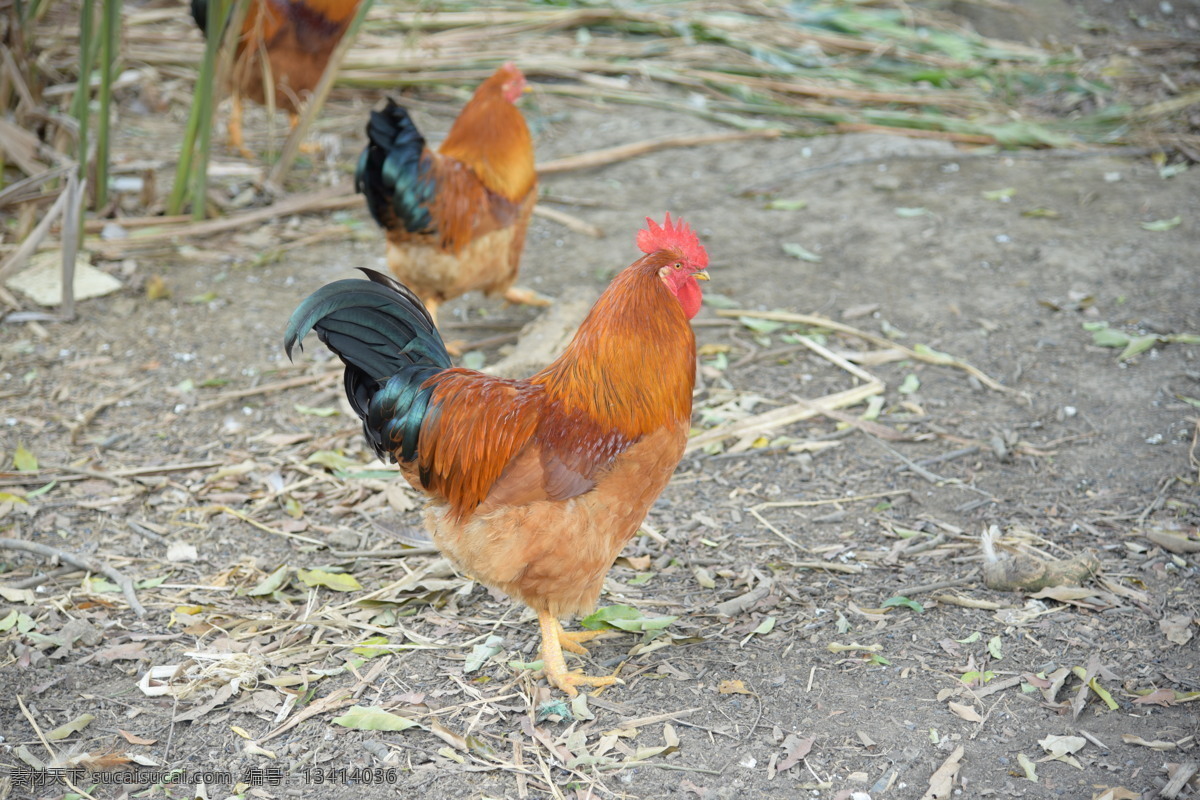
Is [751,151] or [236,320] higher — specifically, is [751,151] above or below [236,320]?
above

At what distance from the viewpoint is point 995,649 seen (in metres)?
3.39

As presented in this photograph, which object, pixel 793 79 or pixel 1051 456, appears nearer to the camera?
pixel 1051 456

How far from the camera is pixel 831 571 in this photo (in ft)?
12.8

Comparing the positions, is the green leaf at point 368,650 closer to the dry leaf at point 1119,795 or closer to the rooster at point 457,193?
the dry leaf at point 1119,795

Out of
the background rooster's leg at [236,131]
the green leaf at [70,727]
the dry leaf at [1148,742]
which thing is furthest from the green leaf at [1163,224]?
the background rooster's leg at [236,131]

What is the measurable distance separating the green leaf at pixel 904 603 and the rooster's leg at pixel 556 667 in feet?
3.60

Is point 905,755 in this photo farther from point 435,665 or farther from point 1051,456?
point 1051,456

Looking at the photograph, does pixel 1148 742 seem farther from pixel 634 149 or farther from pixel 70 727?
pixel 634 149

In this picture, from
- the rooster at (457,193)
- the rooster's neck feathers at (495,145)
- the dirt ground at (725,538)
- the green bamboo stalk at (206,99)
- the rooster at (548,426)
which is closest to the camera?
the dirt ground at (725,538)

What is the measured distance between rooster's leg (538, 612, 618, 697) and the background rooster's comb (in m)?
1.34

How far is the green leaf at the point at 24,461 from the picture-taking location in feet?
14.8

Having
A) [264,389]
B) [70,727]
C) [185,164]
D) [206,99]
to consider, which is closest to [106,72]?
[206,99]

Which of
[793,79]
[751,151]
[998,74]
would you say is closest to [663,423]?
[751,151]

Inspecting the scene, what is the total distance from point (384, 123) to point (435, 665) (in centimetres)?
302
